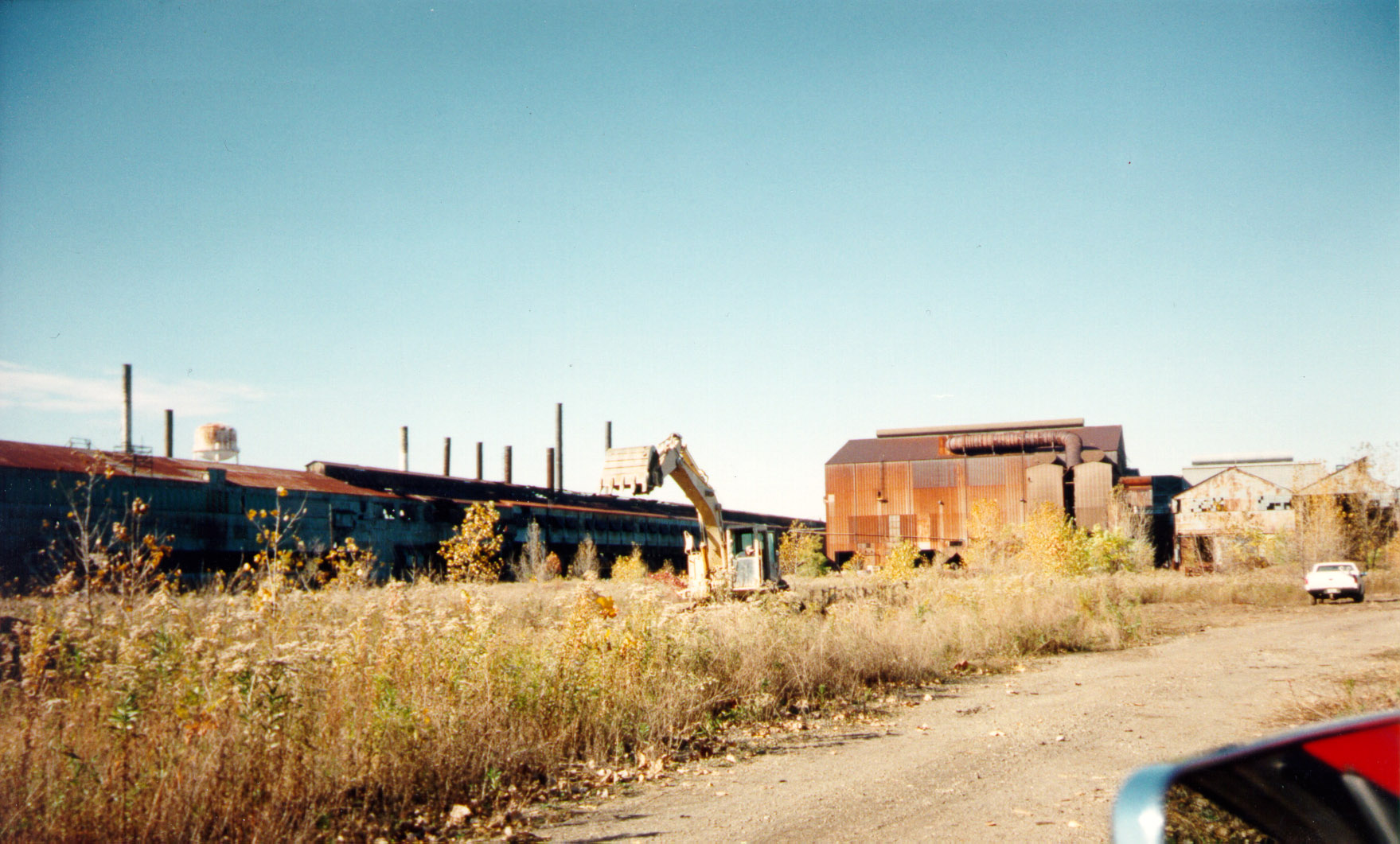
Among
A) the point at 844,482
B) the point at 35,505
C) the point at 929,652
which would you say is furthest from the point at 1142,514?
the point at 35,505

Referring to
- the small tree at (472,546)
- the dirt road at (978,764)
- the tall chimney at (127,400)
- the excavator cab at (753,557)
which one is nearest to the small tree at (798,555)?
the excavator cab at (753,557)

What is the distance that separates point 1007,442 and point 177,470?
140 feet

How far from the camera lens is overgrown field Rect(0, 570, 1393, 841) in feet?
17.1

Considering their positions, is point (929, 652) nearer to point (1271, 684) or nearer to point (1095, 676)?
point (1095, 676)

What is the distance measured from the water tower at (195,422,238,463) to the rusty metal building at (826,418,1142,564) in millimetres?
41215

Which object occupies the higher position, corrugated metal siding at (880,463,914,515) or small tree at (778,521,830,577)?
corrugated metal siding at (880,463,914,515)

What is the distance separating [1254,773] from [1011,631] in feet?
51.0

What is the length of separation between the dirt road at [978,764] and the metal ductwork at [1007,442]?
1541 inches

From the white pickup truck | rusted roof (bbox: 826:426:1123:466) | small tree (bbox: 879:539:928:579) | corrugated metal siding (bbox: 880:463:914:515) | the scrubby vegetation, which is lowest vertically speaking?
→ the white pickup truck

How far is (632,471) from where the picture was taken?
15.2 metres

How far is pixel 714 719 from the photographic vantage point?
31.3 feet

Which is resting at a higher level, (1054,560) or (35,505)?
(35,505)

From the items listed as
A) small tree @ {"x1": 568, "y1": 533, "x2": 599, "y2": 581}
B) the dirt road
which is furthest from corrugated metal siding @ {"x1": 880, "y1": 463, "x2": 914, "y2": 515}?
the dirt road

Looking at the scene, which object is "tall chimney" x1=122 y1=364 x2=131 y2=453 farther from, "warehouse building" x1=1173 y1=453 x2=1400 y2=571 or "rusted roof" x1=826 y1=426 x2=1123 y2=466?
"warehouse building" x1=1173 y1=453 x2=1400 y2=571
